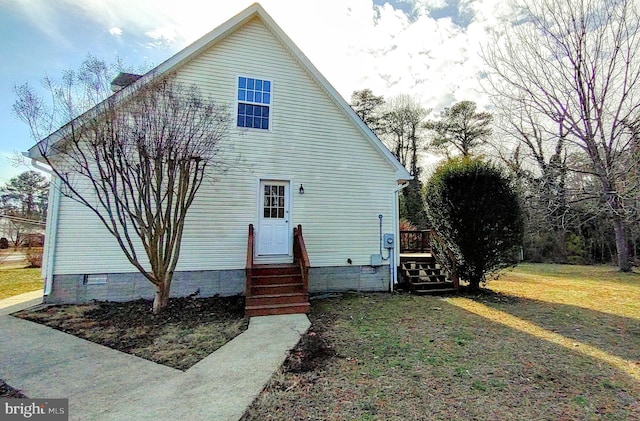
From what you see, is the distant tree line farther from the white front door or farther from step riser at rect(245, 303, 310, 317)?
step riser at rect(245, 303, 310, 317)

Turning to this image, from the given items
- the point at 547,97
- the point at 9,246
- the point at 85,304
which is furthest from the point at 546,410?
the point at 9,246

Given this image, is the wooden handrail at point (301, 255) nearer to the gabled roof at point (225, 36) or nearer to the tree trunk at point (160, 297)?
the tree trunk at point (160, 297)

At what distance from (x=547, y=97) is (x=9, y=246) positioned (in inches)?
1149

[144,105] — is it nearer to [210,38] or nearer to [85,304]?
[210,38]

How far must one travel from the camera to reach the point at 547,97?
14555 mm

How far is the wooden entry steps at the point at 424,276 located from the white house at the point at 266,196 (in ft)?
1.86

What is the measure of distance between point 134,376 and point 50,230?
197 inches

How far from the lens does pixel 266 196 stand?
8.12m

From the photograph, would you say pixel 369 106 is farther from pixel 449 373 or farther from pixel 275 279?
pixel 449 373

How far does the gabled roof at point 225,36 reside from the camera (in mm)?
6453

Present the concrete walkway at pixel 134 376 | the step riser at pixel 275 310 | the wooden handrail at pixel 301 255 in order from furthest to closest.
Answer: the wooden handrail at pixel 301 255 < the step riser at pixel 275 310 < the concrete walkway at pixel 134 376

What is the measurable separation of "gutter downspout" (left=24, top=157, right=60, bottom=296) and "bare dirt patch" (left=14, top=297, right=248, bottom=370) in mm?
677

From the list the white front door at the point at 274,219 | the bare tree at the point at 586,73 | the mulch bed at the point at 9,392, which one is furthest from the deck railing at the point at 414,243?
the mulch bed at the point at 9,392

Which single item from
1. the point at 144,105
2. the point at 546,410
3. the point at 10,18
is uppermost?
the point at 10,18
